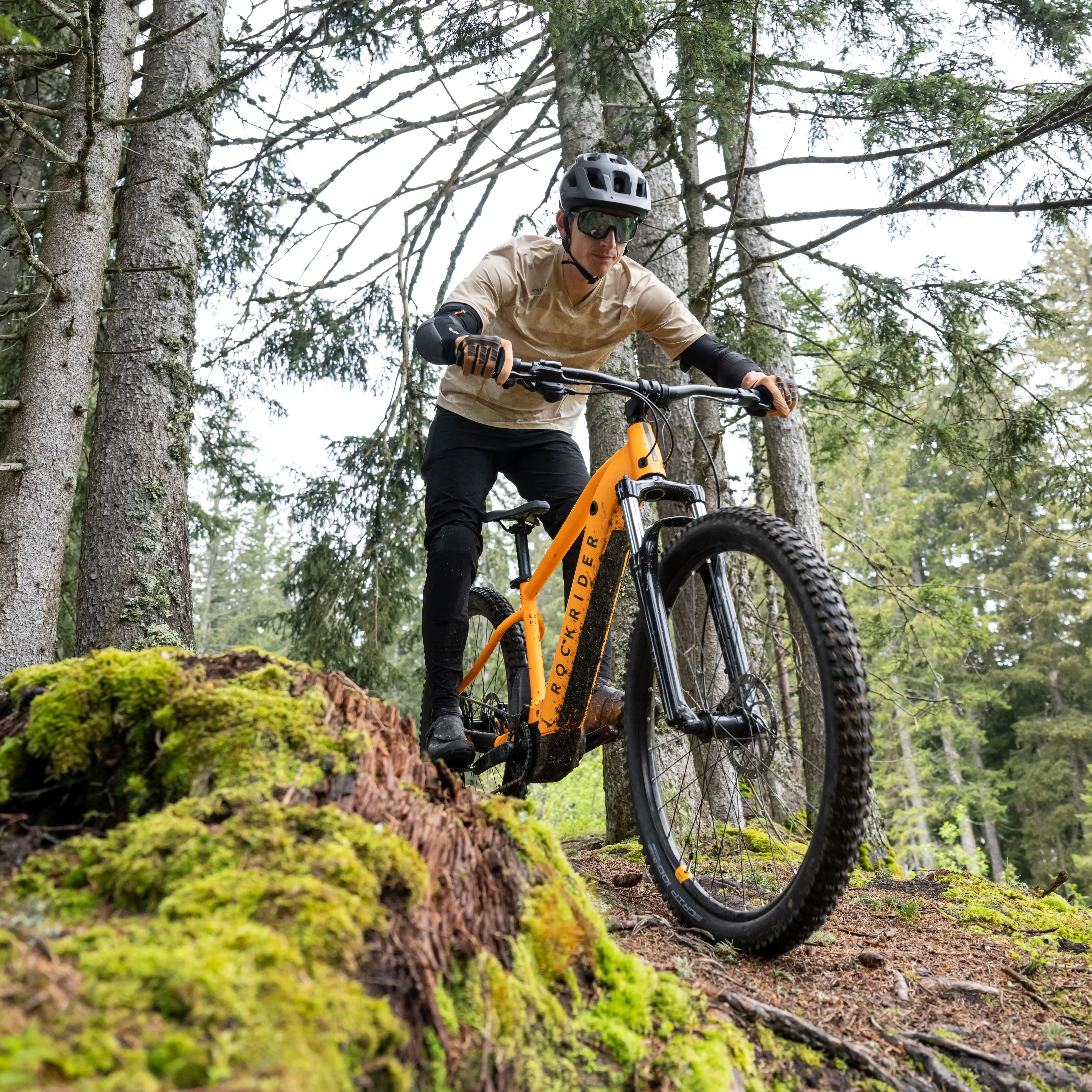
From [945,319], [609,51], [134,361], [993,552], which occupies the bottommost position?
[134,361]

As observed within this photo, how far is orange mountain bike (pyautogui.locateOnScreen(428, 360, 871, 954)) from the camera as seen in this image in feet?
6.89

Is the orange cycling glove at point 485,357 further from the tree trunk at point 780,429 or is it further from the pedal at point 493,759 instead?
the tree trunk at point 780,429

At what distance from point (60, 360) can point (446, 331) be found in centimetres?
238

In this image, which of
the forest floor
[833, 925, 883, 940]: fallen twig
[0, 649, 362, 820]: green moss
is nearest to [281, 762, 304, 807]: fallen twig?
[0, 649, 362, 820]: green moss

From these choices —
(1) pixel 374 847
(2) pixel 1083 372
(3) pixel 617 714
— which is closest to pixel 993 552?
(2) pixel 1083 372

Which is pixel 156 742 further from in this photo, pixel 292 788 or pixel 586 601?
pixel 586 601

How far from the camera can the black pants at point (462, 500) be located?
3.63 m

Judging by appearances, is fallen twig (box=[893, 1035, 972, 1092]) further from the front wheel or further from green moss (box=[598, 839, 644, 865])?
green moss (box=[598, 839, 644, 865])

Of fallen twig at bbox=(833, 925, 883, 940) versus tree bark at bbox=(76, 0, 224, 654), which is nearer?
fallen twig at bbox=(833, 925, 883, 940)

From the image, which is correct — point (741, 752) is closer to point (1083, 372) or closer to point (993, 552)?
point (1083, 372)

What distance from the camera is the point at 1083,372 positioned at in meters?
20.8

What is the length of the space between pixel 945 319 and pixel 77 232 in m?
6.22

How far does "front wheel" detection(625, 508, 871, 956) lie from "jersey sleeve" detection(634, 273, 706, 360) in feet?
3.29

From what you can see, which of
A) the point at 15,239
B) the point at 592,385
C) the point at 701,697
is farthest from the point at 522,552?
the point at 15,239
